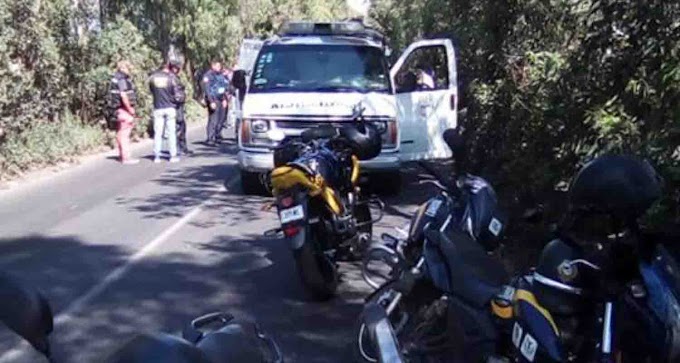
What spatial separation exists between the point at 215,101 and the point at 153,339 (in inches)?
717

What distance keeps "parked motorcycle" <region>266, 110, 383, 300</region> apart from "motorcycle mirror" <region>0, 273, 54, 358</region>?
422cm

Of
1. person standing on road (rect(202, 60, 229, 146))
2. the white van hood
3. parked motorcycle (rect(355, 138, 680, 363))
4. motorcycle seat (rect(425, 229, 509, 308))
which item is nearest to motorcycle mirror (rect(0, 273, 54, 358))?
parked motorcycle (rect(355, 138, 680, 363))

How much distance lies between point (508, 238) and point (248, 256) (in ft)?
7.87

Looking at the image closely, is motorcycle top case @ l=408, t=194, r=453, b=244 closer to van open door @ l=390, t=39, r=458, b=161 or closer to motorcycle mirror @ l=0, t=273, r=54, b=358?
motorcycle mirror @ l=0, t=273, r=54, b=358

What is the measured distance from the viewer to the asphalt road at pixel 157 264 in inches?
247

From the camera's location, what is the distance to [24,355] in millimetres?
5789

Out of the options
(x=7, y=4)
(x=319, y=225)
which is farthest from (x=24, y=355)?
(x=7, y=4)

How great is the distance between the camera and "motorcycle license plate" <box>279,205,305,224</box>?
21.9 ft

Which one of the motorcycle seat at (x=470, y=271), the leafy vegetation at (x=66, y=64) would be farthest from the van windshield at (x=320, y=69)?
the motorcycle seat at (x=470, y=271)

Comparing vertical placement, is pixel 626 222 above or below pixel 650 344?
above

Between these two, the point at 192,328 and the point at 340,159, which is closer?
the point at 192,328

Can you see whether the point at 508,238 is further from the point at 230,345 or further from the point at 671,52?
the point at 230,345

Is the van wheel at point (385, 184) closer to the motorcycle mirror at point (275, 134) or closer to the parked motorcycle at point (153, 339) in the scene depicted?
the motorcycle mirror at point (275, 134)

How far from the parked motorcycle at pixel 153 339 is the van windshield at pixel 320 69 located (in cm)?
900
